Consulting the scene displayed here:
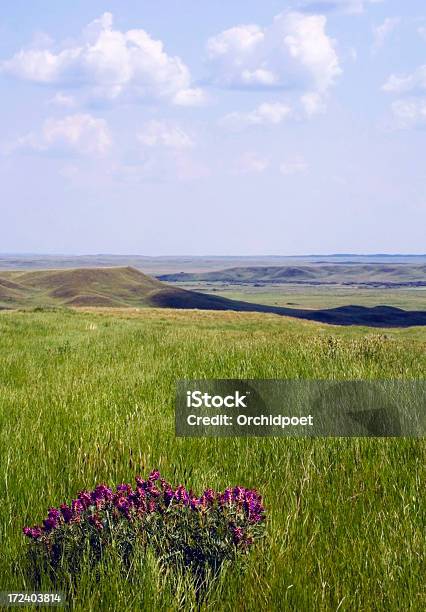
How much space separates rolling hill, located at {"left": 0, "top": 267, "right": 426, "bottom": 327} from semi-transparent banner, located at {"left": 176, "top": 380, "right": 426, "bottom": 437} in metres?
102

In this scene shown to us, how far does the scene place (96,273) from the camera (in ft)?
601

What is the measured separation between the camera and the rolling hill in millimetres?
119438

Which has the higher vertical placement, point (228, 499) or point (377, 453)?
point (228, 499)

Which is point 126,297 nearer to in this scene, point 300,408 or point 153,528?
point 300,408

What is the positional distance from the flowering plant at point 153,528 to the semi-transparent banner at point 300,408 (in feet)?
7.02

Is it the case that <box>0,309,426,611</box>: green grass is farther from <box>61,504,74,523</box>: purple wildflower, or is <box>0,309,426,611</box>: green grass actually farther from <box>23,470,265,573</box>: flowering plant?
<box>61,504,74,523</box>: purple wildflower

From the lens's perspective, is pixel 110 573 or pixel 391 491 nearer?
pixel 110 573

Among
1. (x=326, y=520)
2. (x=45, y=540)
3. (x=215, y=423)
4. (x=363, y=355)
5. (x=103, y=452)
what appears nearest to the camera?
(x=45, y=540)

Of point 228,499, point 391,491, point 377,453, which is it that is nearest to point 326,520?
point 391,491

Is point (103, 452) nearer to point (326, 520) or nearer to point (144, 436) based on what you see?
point (144, 436)

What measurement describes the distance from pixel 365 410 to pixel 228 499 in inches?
131

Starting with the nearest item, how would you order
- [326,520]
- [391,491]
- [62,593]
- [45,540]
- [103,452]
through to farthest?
1. [62,593]
2. [45,540]
3. [326,520]
4. [391,491]
5. [103,452]

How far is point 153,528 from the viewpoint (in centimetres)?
300

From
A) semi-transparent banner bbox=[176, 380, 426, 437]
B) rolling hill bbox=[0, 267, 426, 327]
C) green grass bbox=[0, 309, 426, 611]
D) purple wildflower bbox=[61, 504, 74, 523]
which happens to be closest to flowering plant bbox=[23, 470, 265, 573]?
purple wildflower bbox=[61, 504, 74, 523]
